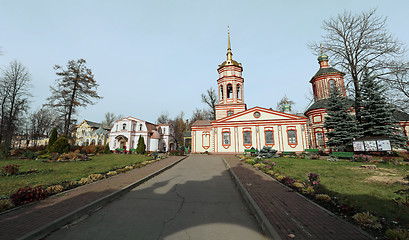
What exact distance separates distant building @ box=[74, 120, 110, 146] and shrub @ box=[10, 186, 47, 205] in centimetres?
4645

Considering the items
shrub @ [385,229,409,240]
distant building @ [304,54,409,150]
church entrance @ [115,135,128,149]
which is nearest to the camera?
shrub @ [385,229,409,240]

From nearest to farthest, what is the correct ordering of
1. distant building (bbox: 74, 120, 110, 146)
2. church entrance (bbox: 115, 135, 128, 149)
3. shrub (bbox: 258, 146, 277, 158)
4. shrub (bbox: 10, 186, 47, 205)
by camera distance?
shrub (bbox: 10, 186, 47, 205), shrub (bbox: 258, 146, 277, 158), church entrance (bbox: 115, 135, 128, 149), distant building (bbox: 74, 120, 110, 146)

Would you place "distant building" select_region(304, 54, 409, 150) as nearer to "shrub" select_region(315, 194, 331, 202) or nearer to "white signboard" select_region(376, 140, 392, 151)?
"white signboard" select_region(376, 140, 392, 151)

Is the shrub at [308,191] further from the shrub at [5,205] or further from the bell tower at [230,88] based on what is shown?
the bell tower at [230,88]

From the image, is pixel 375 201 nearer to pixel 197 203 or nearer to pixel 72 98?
pixel 197 203

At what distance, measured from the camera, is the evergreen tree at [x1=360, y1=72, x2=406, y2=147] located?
17000mm

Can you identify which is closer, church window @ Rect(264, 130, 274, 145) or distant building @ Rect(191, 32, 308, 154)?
distant building @ Rect(191, 32, 308, 154)

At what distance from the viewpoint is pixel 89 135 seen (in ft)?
159

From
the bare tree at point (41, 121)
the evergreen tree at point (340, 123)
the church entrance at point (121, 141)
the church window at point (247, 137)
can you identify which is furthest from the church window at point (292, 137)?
the bare tree at point (41, 121)

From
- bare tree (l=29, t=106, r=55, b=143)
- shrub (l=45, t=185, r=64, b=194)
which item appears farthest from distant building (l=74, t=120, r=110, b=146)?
shrub (l=45, t=185, r=64, b=194)

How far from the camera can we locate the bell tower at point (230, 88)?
101 ft

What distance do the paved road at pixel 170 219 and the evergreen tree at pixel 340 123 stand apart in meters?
18.5

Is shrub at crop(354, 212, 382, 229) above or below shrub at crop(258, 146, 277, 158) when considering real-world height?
below

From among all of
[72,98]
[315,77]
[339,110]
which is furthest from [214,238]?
[315,77]
